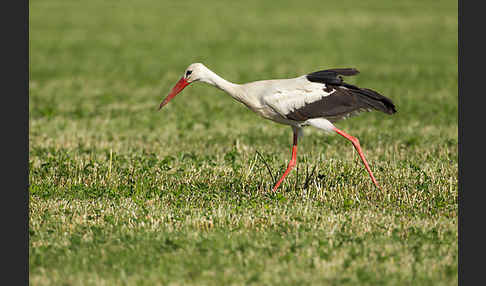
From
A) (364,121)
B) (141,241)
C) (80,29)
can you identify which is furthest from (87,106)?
(80,29)

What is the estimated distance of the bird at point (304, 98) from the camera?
830 centimetres

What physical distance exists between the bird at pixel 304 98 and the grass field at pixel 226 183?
2.60ft

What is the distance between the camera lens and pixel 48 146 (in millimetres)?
11578

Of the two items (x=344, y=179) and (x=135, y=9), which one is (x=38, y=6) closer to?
(x=135, y=9)

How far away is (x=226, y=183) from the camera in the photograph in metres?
8.96

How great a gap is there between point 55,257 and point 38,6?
35575mm

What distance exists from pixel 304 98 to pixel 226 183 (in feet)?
5.01

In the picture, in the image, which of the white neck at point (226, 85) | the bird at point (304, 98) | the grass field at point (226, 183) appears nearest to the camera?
the grass field at point (226, 183)

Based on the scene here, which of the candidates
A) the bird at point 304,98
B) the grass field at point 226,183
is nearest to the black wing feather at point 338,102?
the bird at point 304,98

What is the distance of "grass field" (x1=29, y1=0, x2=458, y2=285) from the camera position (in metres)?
6.12

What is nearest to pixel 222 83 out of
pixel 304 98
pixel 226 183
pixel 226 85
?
pixel 226 85

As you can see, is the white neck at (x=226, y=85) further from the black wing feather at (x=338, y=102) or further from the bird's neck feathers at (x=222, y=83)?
the black wing feather at (x=338, y=102)

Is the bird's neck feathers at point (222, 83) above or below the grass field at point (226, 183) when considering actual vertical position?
above

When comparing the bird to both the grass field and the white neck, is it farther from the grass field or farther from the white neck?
the grass field
